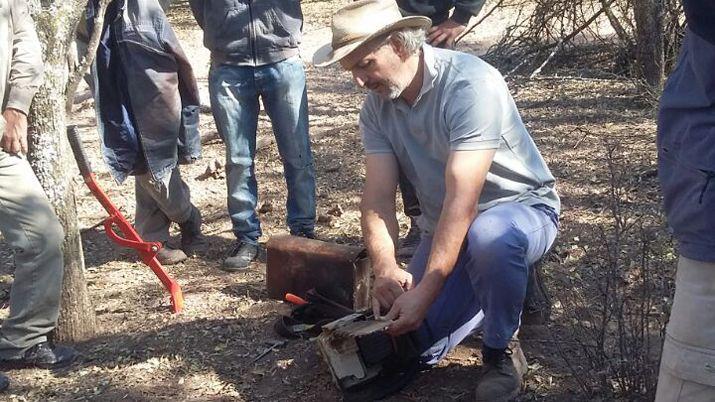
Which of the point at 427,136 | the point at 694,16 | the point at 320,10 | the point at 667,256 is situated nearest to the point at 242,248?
the point at 427,136

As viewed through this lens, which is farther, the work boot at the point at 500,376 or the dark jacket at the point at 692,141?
the work boot at the point at 500,376

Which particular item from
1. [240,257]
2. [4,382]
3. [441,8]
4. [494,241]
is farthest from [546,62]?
[4,382]

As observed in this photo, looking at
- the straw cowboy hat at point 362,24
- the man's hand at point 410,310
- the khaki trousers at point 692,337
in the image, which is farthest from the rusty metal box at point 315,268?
the khaki trousers at point 692,337

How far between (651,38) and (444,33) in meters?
3.45

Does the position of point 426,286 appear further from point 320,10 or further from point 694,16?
point 320,10

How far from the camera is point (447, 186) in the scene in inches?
127

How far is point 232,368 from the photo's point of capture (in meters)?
3.81

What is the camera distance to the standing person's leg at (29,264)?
367 centimetres

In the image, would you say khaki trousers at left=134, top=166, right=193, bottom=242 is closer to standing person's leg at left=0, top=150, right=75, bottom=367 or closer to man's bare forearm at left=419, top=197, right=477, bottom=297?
standing person's leg at left=0, top=150, right=75, bottom=367

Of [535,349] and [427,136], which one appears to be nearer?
[427,136]

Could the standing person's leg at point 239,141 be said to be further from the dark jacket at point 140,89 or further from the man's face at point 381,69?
the man's face at point 381,69

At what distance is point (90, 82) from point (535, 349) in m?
2.68

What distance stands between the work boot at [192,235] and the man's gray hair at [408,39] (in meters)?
2.30

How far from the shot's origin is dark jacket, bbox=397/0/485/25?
4.70m
